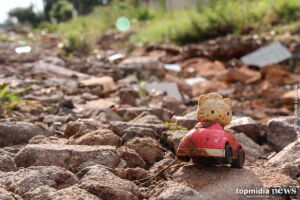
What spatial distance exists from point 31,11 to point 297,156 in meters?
38.8

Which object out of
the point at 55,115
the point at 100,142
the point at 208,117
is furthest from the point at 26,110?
the point at 208,117

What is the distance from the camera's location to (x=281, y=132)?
267cm

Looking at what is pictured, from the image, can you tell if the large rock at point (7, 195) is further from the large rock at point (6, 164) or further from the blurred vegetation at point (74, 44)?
the blurred vegetation at point (74, 44)

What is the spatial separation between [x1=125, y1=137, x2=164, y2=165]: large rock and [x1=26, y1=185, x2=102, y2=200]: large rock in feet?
2.59

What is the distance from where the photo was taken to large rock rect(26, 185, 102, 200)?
1433 millimetres

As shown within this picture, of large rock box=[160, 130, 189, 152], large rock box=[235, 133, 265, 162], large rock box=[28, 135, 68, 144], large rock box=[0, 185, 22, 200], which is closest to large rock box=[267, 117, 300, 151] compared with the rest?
large rock box=[235, 133, 265, 162]

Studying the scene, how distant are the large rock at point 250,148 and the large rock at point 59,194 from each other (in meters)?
1.23

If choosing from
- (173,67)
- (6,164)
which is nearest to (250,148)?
(6,164)

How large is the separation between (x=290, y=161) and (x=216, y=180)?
0.55 meters

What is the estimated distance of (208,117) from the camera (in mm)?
1929

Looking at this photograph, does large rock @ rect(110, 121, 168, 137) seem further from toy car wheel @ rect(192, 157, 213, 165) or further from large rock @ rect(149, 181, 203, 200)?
large rock @ rect(149, 181, 203, 200)

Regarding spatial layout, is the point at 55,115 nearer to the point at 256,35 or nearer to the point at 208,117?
the point at 208,117

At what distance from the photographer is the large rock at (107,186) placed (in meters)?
1.55

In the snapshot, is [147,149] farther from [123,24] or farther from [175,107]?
[123,24]
